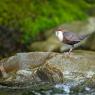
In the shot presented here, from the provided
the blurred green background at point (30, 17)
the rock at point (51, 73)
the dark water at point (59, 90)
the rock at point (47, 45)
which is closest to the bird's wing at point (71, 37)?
the rock at point (51, 73)

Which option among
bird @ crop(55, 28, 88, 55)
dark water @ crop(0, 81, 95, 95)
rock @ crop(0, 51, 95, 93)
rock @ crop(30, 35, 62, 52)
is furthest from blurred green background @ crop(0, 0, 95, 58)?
dark water @ crop(0, 81, 95, 95)

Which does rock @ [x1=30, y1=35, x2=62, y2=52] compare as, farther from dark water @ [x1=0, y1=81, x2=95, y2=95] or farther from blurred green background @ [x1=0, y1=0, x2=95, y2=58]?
dark water @ [x1=0, y1=81, x2=95, y2=95]

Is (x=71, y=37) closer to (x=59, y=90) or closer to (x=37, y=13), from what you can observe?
(x=59, y=90)

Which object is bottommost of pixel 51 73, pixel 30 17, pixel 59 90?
pixel 59 90

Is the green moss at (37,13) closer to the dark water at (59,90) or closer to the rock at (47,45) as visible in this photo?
the rock at (47,45)

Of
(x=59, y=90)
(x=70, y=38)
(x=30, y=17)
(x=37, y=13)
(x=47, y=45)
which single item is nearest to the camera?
(x=59, y=90)

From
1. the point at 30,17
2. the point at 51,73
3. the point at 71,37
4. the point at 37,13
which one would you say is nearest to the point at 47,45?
the point at 30,17

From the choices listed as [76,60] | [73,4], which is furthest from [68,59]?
[73,4]
